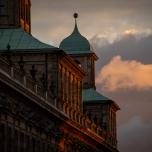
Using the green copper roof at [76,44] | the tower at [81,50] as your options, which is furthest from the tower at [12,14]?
the green copper roof at [76,44]

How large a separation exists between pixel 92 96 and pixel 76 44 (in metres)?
6.71

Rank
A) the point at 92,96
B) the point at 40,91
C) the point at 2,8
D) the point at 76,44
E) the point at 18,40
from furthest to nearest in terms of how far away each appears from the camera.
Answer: the point at 76,44 → the point at 92,96 → the point at 2,8 → the point at 18,40 → the point at 40,91

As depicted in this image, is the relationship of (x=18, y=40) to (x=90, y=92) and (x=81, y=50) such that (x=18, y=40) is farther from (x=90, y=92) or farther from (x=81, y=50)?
(x=81, y=50)

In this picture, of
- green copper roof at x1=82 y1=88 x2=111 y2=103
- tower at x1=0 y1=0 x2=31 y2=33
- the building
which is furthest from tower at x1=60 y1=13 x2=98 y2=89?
tower at x1=0 y1=0 x2=31 y2=33

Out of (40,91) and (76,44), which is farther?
→ (76,44)

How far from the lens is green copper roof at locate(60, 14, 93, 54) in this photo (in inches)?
6488

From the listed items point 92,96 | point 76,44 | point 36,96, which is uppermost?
→ point 76,44

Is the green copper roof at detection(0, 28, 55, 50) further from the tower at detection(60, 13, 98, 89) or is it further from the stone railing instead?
the tower at detection(60, 13, 98, 89)

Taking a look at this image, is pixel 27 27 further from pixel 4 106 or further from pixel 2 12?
pixel 4 106

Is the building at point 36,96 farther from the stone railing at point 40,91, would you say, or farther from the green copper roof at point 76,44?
the green copper roof at point 76,44

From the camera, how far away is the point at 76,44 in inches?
6511

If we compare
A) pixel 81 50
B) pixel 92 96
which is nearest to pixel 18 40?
pixel 92 96

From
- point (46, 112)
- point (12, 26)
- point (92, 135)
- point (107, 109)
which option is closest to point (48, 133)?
point (46, 112)

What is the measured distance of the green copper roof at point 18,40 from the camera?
11590cm
